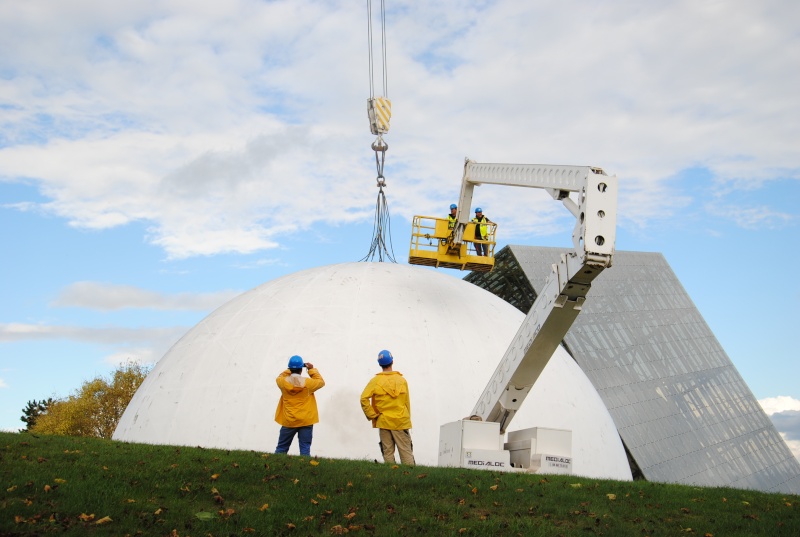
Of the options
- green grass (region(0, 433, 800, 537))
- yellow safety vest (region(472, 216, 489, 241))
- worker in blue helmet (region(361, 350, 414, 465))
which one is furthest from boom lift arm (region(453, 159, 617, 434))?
yellow safety vest (region(472, 216, 489, 241))

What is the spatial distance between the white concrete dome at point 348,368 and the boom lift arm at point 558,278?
2031mm

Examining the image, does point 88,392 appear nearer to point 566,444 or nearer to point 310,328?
point 310,328

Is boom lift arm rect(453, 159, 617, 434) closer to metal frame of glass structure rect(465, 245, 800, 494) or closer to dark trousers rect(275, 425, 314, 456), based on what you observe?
dark trousers rect(275, 425, 314, 456)

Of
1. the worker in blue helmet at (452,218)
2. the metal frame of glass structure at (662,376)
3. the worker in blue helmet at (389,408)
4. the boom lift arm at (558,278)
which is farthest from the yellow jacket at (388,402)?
the metal frame of glass structure at (662,376)

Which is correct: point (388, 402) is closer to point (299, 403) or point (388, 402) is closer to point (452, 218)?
point (299, 403)

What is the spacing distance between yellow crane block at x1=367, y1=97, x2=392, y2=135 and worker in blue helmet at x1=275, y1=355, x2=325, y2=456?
12.6 metres

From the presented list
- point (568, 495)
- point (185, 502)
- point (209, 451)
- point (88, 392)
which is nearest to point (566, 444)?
point (568, 495)

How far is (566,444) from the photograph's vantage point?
15.5 metres

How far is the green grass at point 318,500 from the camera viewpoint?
30.4 ft

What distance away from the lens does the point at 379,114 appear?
2555 centimetres

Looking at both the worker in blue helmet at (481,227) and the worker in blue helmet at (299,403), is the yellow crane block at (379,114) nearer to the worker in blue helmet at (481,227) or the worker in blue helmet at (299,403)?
the worker in blue helmet at (481,227)

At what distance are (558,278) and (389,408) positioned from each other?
3.24m

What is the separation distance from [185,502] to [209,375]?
944 cm

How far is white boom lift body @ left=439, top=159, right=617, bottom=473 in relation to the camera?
1309 cm
